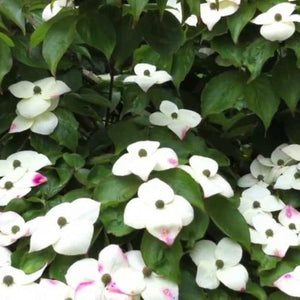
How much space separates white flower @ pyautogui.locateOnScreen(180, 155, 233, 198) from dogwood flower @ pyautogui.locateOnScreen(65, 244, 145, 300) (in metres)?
0.15

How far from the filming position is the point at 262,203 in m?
1.09

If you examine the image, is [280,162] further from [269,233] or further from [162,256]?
[162,256]

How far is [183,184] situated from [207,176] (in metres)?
0.06

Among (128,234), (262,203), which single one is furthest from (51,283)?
(262,203)

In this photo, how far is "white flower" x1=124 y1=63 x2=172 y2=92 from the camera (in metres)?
1.23

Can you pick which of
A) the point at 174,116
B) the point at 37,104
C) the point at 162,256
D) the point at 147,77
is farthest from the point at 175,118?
the point at 162,256

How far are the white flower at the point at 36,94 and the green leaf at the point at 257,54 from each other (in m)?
0.27

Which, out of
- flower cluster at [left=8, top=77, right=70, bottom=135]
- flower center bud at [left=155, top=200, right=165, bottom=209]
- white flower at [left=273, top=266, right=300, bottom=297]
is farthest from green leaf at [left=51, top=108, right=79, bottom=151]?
white flower at [left=273, top=266, right=300, bottom=297]

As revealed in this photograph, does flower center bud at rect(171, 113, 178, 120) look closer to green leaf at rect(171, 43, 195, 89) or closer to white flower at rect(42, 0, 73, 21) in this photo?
green leaf at rect(171, 43, 195, 89)

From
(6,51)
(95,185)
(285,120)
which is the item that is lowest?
(285,120)

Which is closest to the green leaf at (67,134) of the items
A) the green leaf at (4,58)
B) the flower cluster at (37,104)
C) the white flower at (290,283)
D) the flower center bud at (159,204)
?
the flower cluster at (37,104)

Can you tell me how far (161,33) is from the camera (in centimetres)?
112

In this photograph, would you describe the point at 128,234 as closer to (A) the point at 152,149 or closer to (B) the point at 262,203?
(A) the point at 152,149

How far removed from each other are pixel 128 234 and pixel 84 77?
1.48 feet
